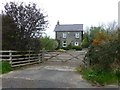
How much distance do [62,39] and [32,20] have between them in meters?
53.7

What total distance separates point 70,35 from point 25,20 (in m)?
54.3

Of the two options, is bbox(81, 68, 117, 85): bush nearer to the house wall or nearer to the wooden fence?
the wooden fence

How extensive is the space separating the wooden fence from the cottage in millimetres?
49349

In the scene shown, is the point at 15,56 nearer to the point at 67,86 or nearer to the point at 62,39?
the point at 67,86

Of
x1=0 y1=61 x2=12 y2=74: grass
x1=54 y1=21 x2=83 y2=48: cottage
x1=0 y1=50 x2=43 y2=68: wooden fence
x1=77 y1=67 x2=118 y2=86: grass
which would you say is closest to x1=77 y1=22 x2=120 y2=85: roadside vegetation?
x1=77 y1=67 x2=118 y2=86: grass

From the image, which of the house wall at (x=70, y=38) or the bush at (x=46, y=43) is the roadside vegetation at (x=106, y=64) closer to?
the bush at (x=46, y=43)

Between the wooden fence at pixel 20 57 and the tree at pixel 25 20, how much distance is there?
0.48 m

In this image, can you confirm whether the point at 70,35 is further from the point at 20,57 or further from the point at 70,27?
the point at 20,57

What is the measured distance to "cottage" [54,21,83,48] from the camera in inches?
2817

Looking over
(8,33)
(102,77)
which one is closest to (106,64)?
(102,77)

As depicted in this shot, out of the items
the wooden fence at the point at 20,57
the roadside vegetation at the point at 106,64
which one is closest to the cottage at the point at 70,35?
the wooden fence at the point at 20,57

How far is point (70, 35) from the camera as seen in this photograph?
239 feet

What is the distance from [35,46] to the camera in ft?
65.5

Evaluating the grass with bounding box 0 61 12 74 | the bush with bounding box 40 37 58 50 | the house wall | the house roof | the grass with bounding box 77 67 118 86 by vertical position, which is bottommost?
the grass with bounding box 77 67 118 86
